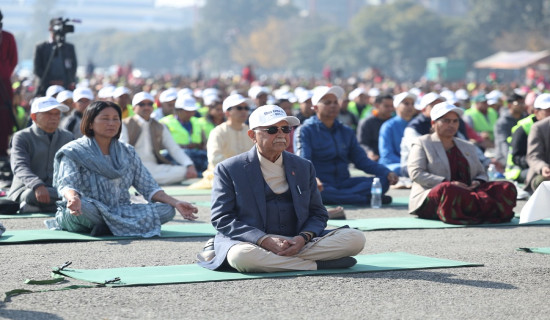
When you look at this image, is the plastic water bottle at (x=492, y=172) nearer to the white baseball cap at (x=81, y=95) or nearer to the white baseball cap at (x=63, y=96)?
the white baseball cap at (x=81, y=95)

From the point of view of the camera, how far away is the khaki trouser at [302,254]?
257 inches

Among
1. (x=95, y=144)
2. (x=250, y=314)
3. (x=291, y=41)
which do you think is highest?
(x=291, y=41)

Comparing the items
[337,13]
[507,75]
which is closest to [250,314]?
[507,75]

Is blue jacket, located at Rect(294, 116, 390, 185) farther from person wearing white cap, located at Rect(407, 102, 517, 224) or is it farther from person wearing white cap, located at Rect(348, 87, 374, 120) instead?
person wearing white cap, located at Rect(348, 87, 374, 120)

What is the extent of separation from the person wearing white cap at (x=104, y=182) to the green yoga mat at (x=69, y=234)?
0.10 m

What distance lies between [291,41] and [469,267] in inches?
4167

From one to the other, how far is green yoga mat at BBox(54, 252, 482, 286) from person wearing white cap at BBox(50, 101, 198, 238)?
1480mm

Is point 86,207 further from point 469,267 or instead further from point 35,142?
point 469,267

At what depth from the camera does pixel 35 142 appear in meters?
9.80

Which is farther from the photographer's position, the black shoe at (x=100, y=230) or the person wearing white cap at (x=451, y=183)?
the person wearing white cap at (x=451, y=183)

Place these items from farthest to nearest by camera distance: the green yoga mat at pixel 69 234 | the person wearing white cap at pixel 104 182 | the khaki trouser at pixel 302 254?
the person wearing white cap at pixel 104 182, the green yoga mat at pixel 69 234, the khaki trouser at pixel 302 254

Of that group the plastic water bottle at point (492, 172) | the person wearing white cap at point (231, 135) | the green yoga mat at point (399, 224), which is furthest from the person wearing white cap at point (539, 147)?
the person wearing white cap at point (231, 135)

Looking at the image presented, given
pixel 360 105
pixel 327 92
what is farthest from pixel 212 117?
pixel 327 92

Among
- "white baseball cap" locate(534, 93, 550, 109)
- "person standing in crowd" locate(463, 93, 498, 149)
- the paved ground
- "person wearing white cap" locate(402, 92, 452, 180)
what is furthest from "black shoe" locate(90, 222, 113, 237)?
"person standing in crowd" locate(463, 93, 498, 149)
